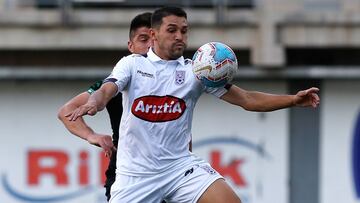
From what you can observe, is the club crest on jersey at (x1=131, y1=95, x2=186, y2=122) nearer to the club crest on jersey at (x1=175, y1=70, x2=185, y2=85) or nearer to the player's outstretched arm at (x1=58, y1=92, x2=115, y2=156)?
the club crest on jersey at (x1=175, y1=70, x2=185, y2=85)

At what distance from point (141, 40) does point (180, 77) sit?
902 mm

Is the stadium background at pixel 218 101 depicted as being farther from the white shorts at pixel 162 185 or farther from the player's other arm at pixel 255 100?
the white shorts at pixel 162 185

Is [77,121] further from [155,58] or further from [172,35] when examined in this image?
[172,35]

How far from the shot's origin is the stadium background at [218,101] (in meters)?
19.6

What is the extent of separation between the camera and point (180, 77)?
31.2 ft

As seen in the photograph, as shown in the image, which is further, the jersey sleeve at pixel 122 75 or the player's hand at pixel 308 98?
the player's hand at pixel 308 98

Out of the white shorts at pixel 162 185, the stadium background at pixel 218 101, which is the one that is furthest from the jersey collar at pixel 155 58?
the stadium background at pixel 218 101

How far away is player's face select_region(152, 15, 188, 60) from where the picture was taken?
9.41m

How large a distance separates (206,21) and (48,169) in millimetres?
3630

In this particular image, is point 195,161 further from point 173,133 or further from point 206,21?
point 206,21

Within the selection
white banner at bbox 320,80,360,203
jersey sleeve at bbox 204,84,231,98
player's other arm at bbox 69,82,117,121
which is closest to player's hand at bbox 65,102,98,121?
player's other arm at bbox 69,82,117,121

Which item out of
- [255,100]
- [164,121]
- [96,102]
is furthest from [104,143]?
[255,100]

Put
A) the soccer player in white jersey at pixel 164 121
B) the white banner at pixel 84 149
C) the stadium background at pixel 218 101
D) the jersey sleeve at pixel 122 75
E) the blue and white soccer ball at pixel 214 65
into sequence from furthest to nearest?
the white banner at pixel 84 149 < the stadium background at pixel 218 101 < the soccer player in white jersey at pixel 164 121 < the blue and white soccer ball at pixel 214 65 < the jersey sleeve at pixel 122 75

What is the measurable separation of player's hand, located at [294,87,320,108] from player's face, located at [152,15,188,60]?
95 cm
